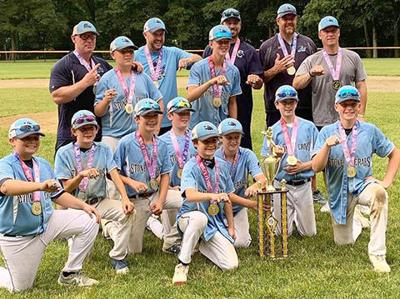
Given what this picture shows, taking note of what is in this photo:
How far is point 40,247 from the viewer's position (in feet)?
16.8

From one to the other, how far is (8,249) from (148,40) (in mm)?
3186

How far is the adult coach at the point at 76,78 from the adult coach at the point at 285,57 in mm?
2201

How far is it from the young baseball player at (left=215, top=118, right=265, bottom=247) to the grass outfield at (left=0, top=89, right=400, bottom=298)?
21 centimetres

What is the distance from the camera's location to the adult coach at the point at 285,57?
291 inches

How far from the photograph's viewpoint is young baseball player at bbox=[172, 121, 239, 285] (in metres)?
5.41

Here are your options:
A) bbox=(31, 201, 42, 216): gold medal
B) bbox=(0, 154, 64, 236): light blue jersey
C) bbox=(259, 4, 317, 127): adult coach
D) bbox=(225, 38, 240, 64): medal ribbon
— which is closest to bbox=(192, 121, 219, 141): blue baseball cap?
bbox=(0, 154, 64, 236): light blue jersey

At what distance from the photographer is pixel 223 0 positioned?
55.6 meters

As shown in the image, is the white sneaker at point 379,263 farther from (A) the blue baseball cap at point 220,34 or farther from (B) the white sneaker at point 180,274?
(A) the blue baseball cap at point 220,34

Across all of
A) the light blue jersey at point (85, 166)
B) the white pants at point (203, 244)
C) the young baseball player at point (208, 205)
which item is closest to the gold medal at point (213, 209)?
the young baseball player at point (208, 205)

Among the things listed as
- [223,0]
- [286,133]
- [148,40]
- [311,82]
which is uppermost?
[223,0]

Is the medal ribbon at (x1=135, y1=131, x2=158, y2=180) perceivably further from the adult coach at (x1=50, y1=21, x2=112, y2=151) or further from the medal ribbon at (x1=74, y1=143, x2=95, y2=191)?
the adult coach at (x1=50, y1=21, x2=112, y2=151)

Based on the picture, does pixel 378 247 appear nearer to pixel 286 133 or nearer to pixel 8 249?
pixel 286 133

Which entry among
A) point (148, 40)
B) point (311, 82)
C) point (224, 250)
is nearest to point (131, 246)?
point (224, 250)

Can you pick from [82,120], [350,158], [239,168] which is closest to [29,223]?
[82,120]
